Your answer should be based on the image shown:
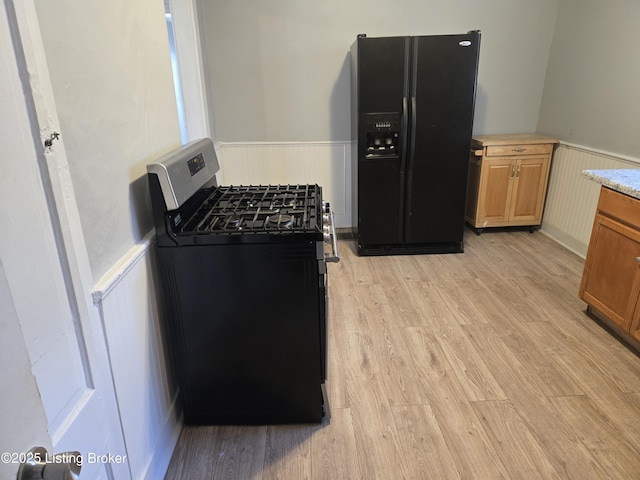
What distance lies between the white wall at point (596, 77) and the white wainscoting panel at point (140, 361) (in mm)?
3353

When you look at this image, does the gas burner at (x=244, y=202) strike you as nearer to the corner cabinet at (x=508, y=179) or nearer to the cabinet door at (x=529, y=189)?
the corner cabinet at (x=508, y=179)

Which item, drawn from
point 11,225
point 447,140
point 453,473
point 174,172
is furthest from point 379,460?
point 447,140

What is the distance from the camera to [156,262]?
1741 millimetres

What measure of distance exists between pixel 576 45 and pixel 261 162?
2893 mm

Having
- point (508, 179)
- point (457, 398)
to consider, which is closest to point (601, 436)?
point (457, 398)

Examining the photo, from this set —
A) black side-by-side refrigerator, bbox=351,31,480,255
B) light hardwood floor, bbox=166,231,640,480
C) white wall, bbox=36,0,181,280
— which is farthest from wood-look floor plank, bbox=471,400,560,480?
black side-by-side refrigerator, bbox=351,31,480,255

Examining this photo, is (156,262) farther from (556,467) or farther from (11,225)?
(556,467)

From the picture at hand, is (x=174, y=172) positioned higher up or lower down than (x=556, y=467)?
higher up

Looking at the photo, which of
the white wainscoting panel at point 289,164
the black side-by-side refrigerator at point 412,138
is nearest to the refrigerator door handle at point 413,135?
the black side-by-side refrigerator at point 412,138

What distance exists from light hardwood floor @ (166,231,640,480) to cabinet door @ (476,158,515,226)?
0.97 meters

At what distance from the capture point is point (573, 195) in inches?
146

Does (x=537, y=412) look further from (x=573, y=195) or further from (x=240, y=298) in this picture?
(x=573, y=195)

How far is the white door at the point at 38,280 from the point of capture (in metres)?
0.55

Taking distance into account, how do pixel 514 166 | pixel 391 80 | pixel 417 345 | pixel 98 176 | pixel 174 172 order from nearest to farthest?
pixel 98 176
pixel 174 172
pixel 417 345
pixel 391 80
pixel 514 166
